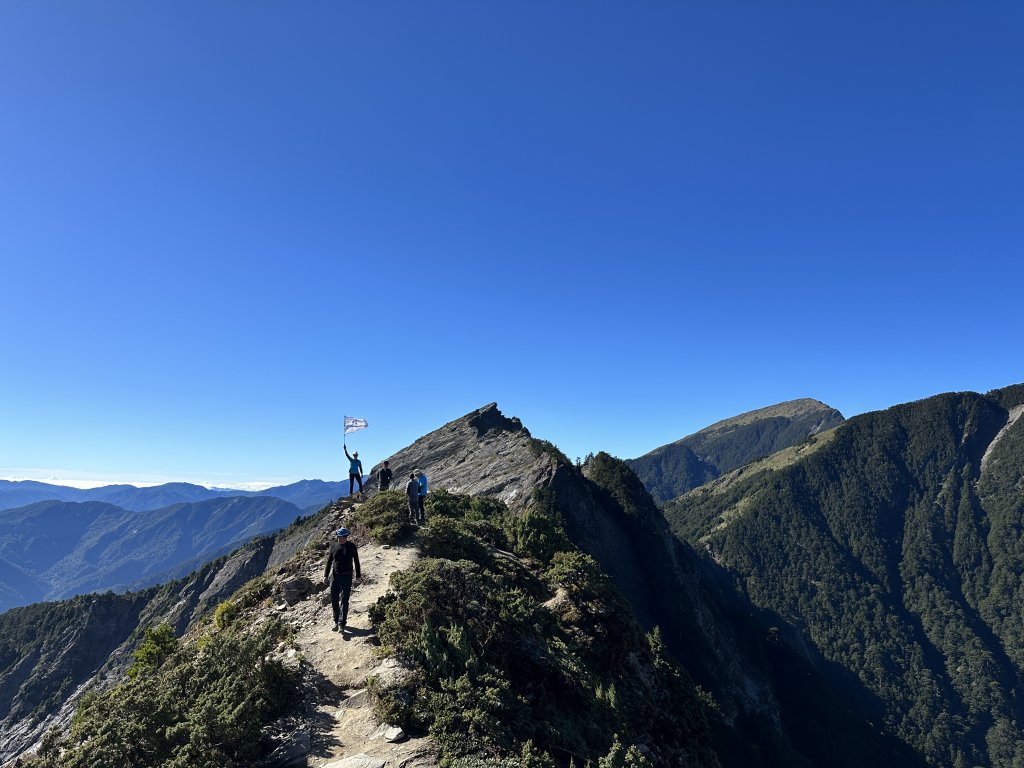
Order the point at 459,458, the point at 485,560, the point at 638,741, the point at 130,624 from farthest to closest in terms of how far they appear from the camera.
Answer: the point at 130,624 → the point at 459,458 → the point at 485,560 → the point at 638,741

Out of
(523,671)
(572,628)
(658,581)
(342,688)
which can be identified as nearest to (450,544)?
(572,628)

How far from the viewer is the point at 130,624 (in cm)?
14012

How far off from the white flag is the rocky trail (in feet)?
37.0

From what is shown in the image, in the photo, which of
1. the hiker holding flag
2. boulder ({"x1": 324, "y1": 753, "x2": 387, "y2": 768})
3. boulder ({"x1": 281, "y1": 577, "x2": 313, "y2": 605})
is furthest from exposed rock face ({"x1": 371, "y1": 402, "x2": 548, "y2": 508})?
boulder ({"x1": 324, "y1": 753, "x2": 387, "y2": 768})

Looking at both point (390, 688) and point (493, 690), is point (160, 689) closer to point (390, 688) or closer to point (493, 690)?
point (390, 688)

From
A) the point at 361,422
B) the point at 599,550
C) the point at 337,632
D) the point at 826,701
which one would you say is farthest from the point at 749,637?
the point at 337,632

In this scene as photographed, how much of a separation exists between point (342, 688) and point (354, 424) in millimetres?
18861

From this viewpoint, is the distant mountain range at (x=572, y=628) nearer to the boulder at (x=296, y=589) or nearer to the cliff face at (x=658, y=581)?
the cliff face at (x=658, y=581)

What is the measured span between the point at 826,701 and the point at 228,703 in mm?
125633

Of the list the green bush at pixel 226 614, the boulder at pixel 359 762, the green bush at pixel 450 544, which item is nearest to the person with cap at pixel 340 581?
the boulder at pixel 359 762

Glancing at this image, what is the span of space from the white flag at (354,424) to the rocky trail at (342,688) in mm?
11271

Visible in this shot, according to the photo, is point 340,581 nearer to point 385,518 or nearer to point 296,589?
point 296,589

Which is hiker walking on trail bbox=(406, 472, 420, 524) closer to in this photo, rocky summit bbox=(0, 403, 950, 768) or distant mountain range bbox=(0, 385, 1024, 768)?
distant mountain range bbox=(0, 385, 1024, 768)

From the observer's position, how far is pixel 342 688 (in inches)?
456
